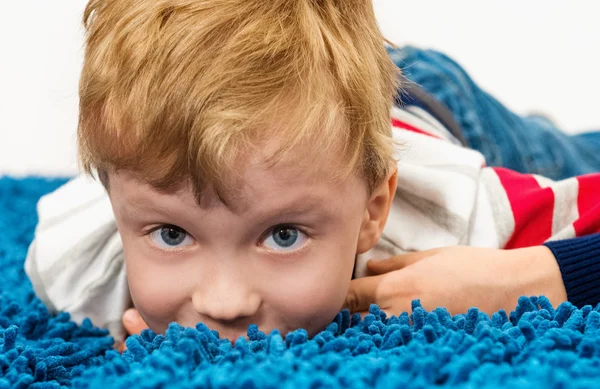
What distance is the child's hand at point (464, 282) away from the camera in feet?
3.00

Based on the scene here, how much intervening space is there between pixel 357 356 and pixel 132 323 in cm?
44

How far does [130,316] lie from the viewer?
3.36 feet

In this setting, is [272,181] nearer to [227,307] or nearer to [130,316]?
[227,307]

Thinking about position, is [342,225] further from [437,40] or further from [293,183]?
[437,40]

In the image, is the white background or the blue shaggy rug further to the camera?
the white background

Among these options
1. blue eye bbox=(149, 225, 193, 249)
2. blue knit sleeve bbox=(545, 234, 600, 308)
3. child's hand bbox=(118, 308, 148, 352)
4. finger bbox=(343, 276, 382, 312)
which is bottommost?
blue knit sleeve bbox=(545, 234, 600, 308)

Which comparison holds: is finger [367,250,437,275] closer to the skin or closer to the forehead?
the skin

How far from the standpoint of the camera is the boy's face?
2.47ft

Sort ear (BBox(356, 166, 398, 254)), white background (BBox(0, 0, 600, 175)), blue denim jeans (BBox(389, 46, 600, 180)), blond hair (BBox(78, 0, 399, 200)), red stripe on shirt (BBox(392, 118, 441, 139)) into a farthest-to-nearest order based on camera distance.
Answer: white background (BBox(0, 0, 600, 175))
blue denim jeans (BBox(389, 46, 600, 180))
red stripe on shirt (BBox(392, 118, 441, 139))
ear (BBox(356, 166, 398, 254))
blond hair (BBox(78, 0, 399, 200))

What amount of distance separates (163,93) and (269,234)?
0.52 ft

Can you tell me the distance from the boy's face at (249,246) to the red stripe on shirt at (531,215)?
0.32 m

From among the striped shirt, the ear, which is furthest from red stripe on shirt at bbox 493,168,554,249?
the ear

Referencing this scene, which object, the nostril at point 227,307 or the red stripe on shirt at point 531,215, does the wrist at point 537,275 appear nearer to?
the red stripe on shirt at point 531,215

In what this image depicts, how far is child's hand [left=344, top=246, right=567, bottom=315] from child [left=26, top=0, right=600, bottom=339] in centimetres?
8
